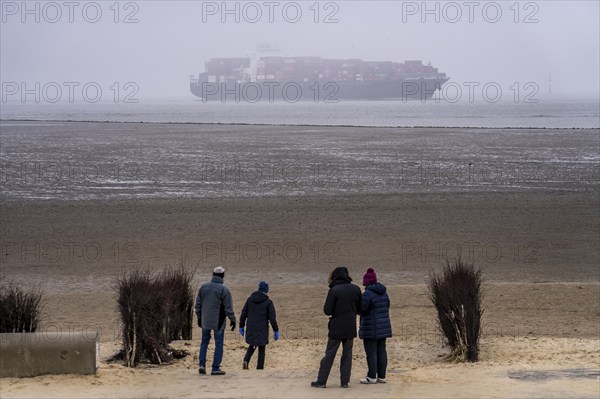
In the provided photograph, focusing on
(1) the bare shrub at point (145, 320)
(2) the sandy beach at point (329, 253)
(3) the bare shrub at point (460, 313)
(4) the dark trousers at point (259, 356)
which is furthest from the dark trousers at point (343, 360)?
(1) the bare shrub at point (145, 320)

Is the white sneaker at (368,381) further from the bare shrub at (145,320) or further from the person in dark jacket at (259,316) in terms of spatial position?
the bare shrub at (145,320)

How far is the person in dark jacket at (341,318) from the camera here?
31.7 ft

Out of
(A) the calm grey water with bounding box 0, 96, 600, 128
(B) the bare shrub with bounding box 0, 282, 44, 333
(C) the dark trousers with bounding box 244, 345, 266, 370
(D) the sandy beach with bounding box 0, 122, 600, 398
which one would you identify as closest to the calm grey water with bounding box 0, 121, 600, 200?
(D) the sandy beach with bounding box 0, 122, 600, 398

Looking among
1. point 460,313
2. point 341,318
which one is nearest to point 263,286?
point 341,318

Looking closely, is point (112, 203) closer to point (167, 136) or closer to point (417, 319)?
point (417, 319)

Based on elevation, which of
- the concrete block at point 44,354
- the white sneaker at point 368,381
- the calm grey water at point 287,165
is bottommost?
the white sneaker at point 368,381

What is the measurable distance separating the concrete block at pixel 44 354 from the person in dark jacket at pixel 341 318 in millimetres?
2379

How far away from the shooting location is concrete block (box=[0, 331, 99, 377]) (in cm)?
979

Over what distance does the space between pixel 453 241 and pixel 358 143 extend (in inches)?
1266

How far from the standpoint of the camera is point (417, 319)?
14195mm

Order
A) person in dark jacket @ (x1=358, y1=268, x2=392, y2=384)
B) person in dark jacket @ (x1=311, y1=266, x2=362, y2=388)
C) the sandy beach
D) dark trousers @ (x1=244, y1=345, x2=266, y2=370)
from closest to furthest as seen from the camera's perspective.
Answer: person in dark jacket @ (x1=311, y1=266, x2=362, y2=388) < person in dark jacket @ (x1=358, y1=268, x2=392, y2=384) < the sandy beach < dark trousers @ (x1=244, y1=345, x2=266, y2=370)

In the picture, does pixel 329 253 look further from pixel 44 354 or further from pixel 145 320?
pixel 44 354

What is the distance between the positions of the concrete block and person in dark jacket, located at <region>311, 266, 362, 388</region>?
7.81 feet

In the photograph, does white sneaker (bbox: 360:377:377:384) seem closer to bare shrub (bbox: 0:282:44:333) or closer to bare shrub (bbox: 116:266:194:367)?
bare shrub (bbox: 116:266:194:367)
